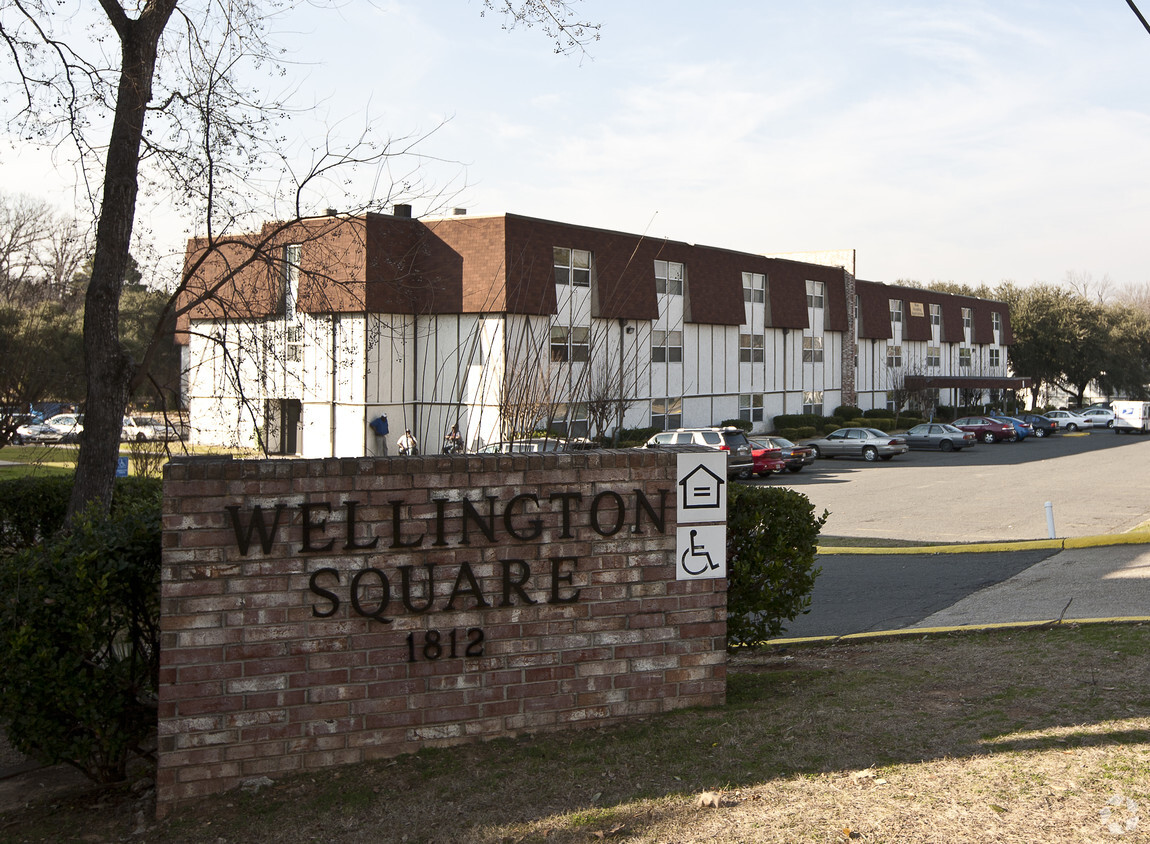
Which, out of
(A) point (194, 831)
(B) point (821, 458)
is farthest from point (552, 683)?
(B) point (821, 458)

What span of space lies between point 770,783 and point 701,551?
163 centimetres

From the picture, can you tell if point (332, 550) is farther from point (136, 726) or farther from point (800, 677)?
point (800, 677)

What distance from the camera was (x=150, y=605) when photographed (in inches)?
210

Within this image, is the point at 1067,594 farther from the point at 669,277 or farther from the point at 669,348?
the point at 669,277

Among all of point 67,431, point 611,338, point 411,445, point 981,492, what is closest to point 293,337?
point 411,445

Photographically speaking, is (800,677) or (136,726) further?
(800,677)

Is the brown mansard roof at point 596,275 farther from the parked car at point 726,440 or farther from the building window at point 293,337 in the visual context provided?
the parked car at point 726,440

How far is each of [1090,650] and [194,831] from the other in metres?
6.36

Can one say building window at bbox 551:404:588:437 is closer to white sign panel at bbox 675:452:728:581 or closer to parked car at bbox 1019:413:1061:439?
white sign panel at bbox 675:452:728:581

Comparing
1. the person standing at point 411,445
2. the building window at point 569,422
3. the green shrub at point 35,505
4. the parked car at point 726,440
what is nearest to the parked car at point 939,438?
the parked car at point 726,440

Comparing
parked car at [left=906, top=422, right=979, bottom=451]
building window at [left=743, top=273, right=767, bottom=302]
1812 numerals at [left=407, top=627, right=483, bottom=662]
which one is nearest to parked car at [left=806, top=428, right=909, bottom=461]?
parked car at [left=906, top=422, right=979, bottom=451]

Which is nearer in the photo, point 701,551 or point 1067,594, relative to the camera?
point 701,551

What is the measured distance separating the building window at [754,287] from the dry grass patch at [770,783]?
41.3m

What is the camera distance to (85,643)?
16.2ft
